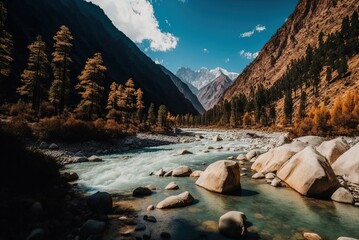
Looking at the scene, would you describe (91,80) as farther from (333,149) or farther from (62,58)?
(333,149)

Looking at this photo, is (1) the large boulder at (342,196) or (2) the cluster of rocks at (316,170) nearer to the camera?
(1) the large boulder at (342,196)

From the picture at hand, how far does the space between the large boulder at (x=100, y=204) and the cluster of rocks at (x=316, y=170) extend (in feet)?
32.5

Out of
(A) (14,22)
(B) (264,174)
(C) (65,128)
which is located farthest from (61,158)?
(A) (14,22)

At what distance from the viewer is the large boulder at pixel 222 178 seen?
1321 centimetres

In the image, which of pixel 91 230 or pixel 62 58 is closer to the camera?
pixel 91 230

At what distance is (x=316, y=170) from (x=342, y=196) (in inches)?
64.6

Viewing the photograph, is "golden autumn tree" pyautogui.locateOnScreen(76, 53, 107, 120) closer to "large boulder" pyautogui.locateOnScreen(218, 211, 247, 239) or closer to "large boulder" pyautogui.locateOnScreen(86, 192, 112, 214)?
"large boulder" pyautogui.locateOnScreen(86, 192, 112, 214)

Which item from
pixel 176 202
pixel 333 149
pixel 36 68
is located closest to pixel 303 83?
pixel 333 149

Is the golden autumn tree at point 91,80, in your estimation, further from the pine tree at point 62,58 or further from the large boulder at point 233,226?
the large boulder at point 233,226

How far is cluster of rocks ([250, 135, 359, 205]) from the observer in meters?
12.3

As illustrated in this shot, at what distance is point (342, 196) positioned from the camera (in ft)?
39.0

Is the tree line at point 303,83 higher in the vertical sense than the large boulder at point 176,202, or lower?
higher

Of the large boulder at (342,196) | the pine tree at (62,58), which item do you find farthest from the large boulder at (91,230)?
the pine tree at (62,58)

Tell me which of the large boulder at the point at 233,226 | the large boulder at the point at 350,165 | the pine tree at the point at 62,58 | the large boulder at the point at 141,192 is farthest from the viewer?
the pine tree at the point at 62,58
